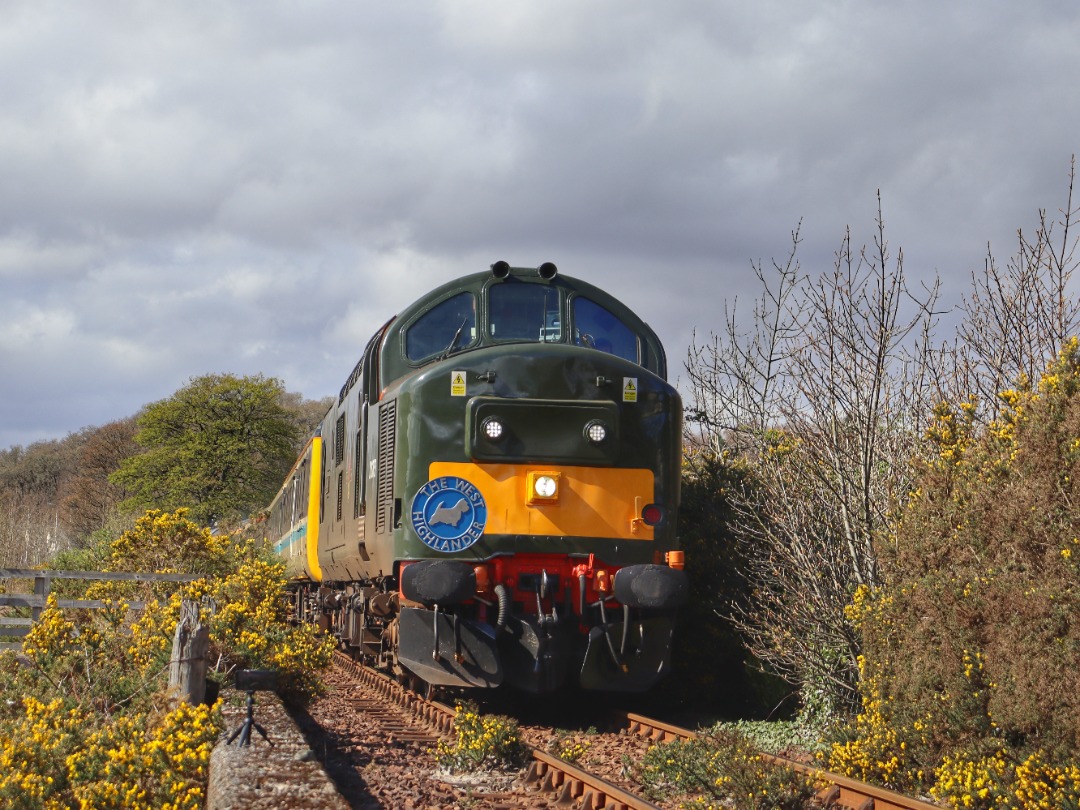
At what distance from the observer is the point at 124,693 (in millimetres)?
9164

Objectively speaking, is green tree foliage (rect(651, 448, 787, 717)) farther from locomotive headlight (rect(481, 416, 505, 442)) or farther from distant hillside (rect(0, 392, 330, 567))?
distant hillside (rect(0, 392, 330, 567))

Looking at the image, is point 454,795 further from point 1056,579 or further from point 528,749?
point 1056,579

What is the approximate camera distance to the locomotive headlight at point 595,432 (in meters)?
9.59

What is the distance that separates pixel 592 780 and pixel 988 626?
2670mm

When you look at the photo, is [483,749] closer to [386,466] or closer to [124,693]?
[386,466]

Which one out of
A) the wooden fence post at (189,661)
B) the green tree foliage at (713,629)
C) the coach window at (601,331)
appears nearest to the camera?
the wooden fence post at (189,661)

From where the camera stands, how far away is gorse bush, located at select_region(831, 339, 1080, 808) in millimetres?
6430

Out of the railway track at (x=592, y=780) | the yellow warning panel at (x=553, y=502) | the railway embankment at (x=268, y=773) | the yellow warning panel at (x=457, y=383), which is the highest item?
the yellow warning panel at (x=457, y=383)

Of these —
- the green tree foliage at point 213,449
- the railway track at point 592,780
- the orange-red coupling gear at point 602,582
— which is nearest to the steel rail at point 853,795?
the railway track at point 592,780

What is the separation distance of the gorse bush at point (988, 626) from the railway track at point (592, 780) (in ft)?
1.45

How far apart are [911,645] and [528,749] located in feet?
9.24

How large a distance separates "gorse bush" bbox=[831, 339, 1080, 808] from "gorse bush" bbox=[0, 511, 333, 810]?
442 centimetres

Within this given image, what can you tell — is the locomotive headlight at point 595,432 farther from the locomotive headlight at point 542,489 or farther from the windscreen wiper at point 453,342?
the windscreen wiper at point 453,342

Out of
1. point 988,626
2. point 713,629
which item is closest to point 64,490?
point 713,629
